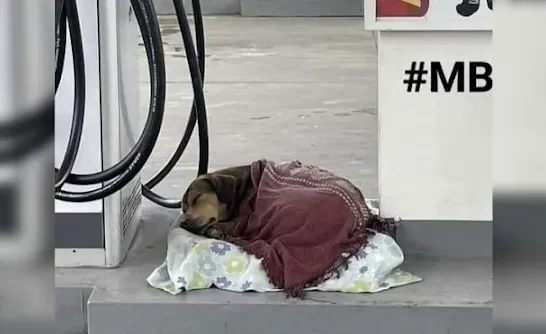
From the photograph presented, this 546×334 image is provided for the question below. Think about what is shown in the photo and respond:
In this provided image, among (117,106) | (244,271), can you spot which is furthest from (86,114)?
(244,271)

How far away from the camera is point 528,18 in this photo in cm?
64

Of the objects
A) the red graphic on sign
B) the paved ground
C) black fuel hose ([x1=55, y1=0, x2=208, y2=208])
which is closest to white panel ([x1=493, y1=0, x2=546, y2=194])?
black fuel hose ([x1=55, y1=0, x2=208, y2=208])

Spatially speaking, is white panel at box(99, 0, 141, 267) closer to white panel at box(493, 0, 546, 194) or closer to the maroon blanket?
the maroon blanket

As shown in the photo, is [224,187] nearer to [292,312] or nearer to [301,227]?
[301,227]

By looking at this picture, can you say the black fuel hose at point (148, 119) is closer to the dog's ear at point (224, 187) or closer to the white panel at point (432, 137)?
the dog's ear at point (224, 187)

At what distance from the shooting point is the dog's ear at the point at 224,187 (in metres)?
2.71

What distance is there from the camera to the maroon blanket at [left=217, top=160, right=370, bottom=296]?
2406mm

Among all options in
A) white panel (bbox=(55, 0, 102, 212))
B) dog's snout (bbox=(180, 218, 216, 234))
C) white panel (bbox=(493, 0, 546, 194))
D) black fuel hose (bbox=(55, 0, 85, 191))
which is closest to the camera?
white panel (bbox=(493, 0, 546, 194))

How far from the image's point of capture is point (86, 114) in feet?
8.35

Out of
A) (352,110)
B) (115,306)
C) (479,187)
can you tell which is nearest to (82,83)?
(115,306)

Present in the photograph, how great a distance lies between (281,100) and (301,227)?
3.37m

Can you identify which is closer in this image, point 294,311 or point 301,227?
point 294,311

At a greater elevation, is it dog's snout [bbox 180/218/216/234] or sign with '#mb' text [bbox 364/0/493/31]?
sign with '#mb' text [bbox 364/0/493/31]

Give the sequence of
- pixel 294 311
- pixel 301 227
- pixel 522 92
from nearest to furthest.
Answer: pixel 522 92 → pixel 294 311 → pixel 301 227
